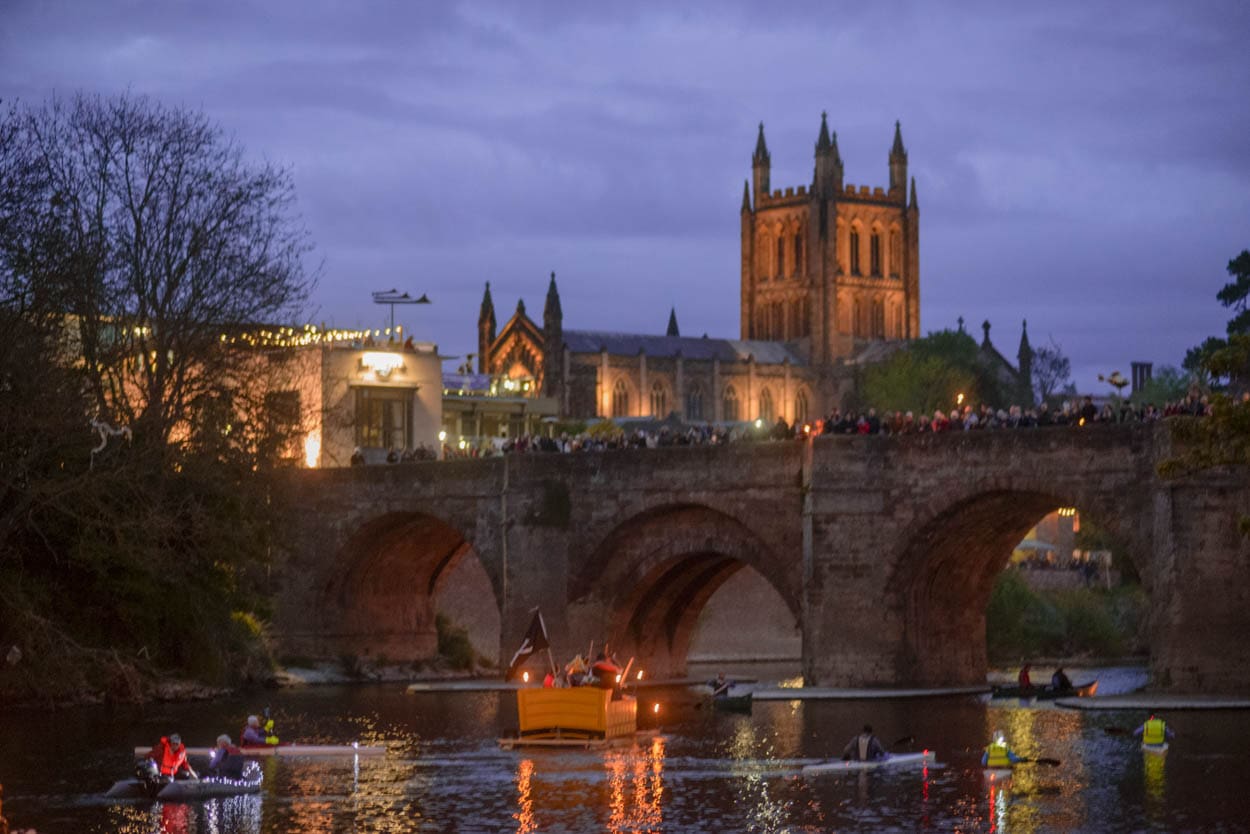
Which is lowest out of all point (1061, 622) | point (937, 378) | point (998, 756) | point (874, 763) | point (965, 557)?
point (874, 763)

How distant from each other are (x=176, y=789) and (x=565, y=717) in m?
10.6

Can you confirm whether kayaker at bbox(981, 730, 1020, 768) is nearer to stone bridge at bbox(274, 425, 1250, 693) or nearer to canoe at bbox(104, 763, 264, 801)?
stone bridge at bbox(274, 425, 1250, 693)

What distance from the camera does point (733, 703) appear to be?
55.5 metres

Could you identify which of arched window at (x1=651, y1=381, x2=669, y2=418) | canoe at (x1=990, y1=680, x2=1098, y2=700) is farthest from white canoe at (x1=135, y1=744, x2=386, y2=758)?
arched window at (x1=651, y1=381, x2=669, y2=418)

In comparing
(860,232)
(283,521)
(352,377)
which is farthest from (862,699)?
(860,232)

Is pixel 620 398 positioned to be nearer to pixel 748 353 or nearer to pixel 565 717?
pixel 748 353

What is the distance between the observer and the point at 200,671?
201ft

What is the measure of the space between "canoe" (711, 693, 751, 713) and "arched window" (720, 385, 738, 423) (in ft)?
410

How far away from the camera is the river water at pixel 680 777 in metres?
36.6

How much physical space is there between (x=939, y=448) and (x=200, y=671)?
21558mm

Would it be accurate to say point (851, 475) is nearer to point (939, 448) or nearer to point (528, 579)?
point (939, 448)

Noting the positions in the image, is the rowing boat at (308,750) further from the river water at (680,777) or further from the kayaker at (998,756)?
the kayaker at (998,756)

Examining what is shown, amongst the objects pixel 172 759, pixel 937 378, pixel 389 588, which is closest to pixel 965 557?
pixel 389 588

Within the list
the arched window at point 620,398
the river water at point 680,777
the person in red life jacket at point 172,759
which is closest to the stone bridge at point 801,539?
the river water at point 680,777
